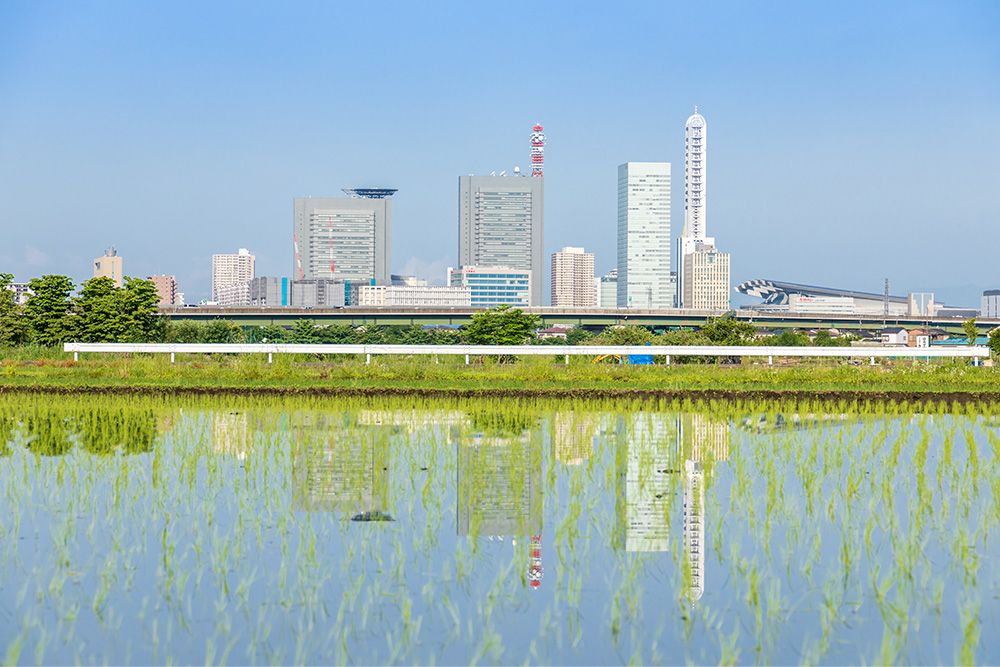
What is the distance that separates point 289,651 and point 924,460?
339 inches

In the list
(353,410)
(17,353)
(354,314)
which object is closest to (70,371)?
(17,353)

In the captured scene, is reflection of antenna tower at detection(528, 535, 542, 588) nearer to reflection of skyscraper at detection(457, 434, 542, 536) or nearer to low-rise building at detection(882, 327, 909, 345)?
reflection of skyscraper at detection(457, 434, 542, 536)

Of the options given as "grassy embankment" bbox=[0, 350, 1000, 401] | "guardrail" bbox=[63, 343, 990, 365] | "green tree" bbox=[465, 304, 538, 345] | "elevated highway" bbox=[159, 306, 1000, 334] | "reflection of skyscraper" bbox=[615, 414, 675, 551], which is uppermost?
"elevated highway" bbox=[159, 306, 1000, 334]

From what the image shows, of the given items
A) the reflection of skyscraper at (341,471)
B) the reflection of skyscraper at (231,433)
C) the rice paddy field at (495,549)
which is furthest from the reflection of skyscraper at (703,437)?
the reflection of skyscraper at (231,433)

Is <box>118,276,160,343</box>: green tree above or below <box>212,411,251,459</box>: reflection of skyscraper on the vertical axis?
above

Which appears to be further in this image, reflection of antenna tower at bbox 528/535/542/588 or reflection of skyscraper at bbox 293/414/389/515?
reflection of skyscraper at bbox 293/414/389/515

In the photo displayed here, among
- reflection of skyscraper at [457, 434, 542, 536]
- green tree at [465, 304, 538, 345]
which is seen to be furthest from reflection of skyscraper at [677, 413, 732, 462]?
green tree at [465, 304, 538, 345]

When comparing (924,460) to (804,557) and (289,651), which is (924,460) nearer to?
(804,557)

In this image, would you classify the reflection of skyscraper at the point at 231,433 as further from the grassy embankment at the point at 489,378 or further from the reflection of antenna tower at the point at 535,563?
the reflection of antenna tower at the point at 535,563

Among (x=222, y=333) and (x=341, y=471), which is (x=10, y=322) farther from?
(x=341, y=471)

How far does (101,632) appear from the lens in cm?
477

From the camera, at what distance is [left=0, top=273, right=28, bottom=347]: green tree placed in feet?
133

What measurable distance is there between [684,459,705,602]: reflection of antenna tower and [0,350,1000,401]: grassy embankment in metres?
10.0

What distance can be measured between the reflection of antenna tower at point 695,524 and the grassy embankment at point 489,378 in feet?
32.9
